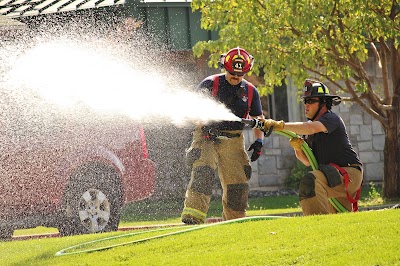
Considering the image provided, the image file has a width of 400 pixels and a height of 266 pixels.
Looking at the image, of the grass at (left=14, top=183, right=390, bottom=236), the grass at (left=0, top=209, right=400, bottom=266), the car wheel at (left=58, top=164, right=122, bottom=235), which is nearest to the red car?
the car wheel at (left=58, top=164, right=122, bottom=235)

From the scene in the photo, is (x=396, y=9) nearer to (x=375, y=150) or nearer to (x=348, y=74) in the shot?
(x=348, y=74)

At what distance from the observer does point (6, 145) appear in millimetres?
11516

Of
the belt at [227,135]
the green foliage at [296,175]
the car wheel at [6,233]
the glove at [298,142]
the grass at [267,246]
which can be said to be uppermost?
the belt at [227,135]

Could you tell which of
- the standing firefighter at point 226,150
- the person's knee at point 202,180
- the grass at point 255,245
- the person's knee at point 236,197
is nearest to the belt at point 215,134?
the standing firefighter at point 226,150

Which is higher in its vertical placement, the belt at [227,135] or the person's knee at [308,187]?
the belt at [227,135]

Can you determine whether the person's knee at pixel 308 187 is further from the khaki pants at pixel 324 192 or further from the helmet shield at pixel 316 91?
the helmet shield at pixel 316 91

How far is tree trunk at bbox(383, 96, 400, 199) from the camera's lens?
1623 cm

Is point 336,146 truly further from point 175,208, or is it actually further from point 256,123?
point 175,208

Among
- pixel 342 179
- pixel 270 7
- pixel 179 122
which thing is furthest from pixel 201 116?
pixel 270 7

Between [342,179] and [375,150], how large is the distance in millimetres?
10012

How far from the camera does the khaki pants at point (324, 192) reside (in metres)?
9.91

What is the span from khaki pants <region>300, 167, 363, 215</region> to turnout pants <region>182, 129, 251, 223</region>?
864 millimetres

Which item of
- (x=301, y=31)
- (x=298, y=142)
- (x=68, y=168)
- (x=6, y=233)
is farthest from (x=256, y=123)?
(x=301, y=31)

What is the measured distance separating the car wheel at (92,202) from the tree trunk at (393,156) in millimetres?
5111
